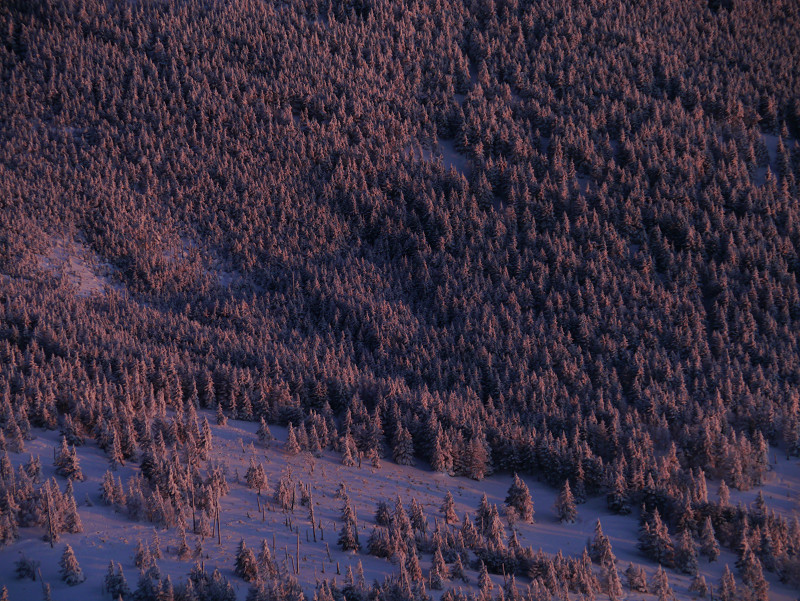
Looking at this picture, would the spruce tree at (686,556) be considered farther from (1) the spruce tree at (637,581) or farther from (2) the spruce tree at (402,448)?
(2) the spruce tree at (402,448)

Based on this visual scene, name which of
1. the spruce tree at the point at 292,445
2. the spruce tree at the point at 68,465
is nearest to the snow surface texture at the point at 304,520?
the spruce tree at the point at 292,445

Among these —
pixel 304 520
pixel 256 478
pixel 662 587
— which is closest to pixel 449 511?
pixel 304 520

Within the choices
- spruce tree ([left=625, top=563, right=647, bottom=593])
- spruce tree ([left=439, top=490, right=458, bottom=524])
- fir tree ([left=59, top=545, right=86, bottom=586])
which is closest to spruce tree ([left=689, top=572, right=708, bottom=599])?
spruce tree ([left=625, top=563, right=647, bottom=593])

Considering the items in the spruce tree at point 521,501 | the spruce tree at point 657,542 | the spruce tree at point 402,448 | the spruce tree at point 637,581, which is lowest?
the spruce tree at point 402,448

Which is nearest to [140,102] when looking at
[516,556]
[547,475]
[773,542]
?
[547,475]

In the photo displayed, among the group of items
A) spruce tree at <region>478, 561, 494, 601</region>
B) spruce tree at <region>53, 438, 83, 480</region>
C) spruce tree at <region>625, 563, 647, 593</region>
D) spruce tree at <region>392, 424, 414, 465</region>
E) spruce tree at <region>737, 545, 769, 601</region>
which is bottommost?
spruce tree at <region>392, 424, 414, 465</region>

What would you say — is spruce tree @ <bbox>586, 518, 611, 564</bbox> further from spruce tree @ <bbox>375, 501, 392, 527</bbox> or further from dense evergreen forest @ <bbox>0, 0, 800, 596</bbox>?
spruce tree @ <bbox>375, 501, 392, 527</bbox>

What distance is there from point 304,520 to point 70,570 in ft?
75.2

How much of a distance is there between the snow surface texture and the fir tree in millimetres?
594

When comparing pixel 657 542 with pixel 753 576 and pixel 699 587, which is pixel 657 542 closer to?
pixel 699 587

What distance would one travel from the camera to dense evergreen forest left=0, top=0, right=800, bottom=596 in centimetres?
9812

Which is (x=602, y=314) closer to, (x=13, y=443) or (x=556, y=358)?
(x=556, y=358)

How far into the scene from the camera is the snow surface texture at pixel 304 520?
6719cm

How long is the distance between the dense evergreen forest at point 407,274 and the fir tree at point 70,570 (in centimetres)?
815
